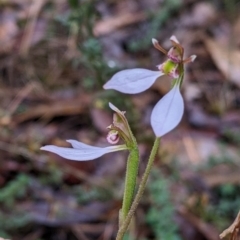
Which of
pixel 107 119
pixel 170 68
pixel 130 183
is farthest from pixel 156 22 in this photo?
pixel 130 183

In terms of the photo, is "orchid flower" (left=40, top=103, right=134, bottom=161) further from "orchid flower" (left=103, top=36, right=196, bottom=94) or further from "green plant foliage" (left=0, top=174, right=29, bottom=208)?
"green plant foliage" (left=0, top=174, right=29, bottom=208)

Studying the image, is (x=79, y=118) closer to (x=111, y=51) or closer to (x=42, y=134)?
(x=42, y=134)

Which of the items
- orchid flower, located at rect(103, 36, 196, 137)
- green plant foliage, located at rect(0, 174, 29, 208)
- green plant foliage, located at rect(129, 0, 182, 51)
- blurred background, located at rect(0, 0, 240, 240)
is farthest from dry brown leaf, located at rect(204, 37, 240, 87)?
orchid flower, located at rect(103, 36, 196, 137)

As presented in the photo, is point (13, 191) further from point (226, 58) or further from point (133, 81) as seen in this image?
point (226, 58)

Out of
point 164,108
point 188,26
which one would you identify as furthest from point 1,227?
point 188,26

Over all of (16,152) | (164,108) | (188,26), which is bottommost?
(188,26)
